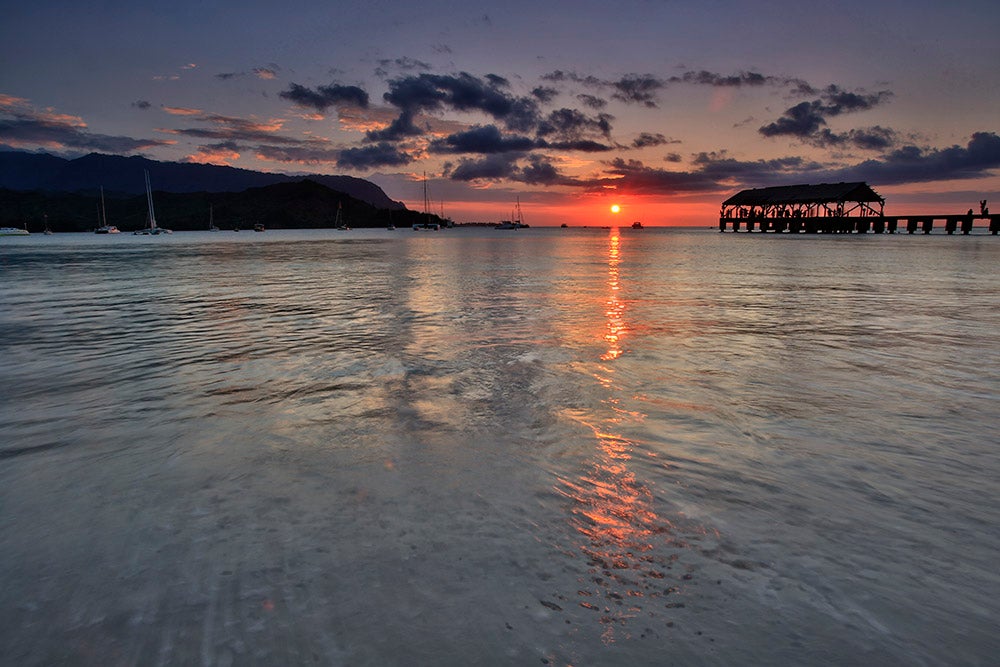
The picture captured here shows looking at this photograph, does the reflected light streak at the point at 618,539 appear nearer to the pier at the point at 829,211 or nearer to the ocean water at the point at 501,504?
the ocean water at the point at 501,504

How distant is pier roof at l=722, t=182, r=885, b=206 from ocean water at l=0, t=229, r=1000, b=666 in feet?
295

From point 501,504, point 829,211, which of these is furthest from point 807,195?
point 501,504

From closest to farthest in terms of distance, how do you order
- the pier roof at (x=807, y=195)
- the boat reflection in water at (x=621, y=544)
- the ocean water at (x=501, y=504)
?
the ocean water at (x=501, y=504)
the boat reflection in water at (x=621, y=544)
the pier roof at (x=807, y=195)

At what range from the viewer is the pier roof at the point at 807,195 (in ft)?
276

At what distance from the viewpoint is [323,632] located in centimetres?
286

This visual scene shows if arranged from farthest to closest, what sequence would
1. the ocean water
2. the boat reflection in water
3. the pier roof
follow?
the pier roof
the boat reflection in water
the ocean water

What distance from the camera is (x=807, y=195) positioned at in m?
90.6

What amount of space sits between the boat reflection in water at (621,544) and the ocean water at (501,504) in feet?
0.07

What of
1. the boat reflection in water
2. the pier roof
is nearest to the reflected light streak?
the boat reflection in water

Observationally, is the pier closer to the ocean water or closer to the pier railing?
the pier railing

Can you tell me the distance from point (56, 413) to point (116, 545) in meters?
4.08

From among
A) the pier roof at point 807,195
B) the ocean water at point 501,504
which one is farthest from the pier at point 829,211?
the ocean water at point 501,504

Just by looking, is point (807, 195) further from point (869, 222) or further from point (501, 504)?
point (501, 504)

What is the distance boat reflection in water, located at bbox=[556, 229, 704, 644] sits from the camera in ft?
9.96
